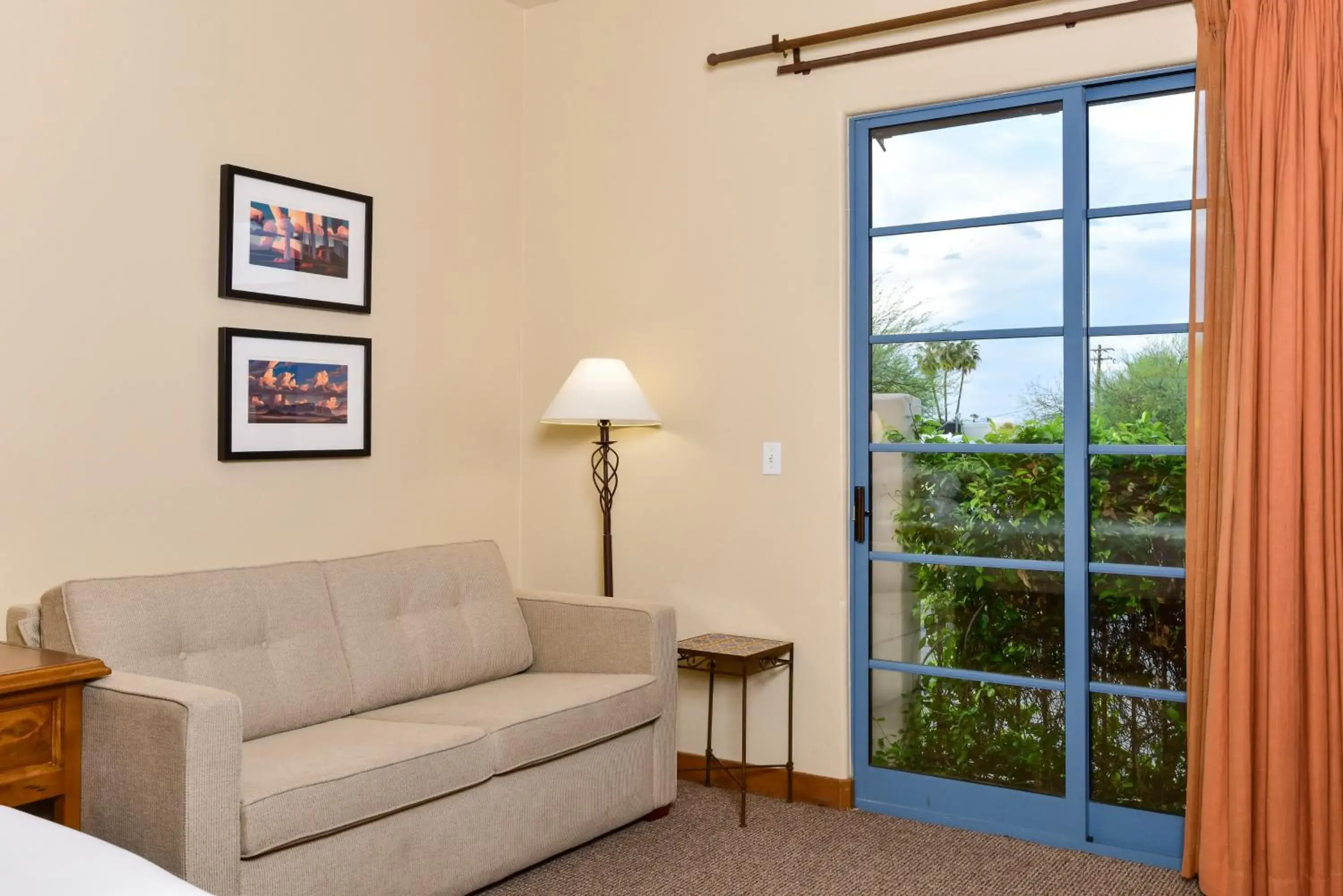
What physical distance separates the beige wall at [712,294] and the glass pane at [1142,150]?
0.69 ft

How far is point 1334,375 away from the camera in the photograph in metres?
2.86

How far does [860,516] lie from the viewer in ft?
12.4

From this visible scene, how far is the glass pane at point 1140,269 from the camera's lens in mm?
3270

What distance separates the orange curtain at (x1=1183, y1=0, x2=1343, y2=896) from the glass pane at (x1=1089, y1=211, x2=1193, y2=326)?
24 cm

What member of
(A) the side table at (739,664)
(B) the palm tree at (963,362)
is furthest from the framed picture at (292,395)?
(B) the palm tree at (963,362)

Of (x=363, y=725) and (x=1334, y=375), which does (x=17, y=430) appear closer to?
(x=363, y=725)

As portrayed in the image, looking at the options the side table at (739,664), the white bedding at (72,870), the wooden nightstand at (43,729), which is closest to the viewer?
the white bedding at (72,870)

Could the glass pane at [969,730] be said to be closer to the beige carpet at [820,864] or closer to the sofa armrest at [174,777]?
the beige carpet at [820,864]

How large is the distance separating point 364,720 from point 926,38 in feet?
8.76

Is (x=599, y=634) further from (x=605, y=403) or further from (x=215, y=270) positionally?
(x=215, y=270)

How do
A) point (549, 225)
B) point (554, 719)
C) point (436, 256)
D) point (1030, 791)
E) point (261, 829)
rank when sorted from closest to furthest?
1. point (261, 829)
2. point (554, 719)
3. point (1030, 791)
4. point (436, 256)
5. point (549, 225)

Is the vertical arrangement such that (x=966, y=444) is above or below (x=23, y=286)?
below

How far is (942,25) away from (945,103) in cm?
24

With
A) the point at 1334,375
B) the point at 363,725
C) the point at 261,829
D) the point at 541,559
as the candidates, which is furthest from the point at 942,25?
the point at 261,829
